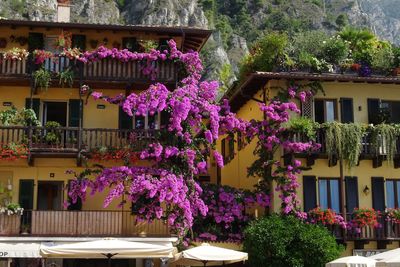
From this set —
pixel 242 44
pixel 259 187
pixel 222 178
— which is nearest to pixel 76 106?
pixel 259 187

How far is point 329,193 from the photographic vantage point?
97.3ft

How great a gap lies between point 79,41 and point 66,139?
4.61 m

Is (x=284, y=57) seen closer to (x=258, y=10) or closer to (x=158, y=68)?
(x=158, y=68)

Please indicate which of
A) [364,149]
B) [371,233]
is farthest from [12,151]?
[371,233]

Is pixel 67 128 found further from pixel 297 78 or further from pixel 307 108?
pixel 307 108

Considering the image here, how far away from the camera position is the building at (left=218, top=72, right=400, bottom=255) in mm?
29203

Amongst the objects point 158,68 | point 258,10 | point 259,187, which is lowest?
point 259,187

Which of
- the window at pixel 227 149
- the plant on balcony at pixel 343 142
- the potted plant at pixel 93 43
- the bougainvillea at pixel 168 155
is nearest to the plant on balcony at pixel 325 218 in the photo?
the plant on balcony at pixel 343 142

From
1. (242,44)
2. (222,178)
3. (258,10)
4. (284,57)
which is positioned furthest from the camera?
(258,10)

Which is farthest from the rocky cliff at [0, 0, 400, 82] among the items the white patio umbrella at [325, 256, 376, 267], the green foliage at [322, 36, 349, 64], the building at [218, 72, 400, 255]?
the white patio umbrella at [325, 256, 376, 267]

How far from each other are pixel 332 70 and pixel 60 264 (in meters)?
14.4

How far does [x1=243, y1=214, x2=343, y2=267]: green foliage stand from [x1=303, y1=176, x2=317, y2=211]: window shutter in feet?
6.65

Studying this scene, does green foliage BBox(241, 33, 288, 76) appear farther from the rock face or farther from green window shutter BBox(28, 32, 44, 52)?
the rock face

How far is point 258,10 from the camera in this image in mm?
129375
